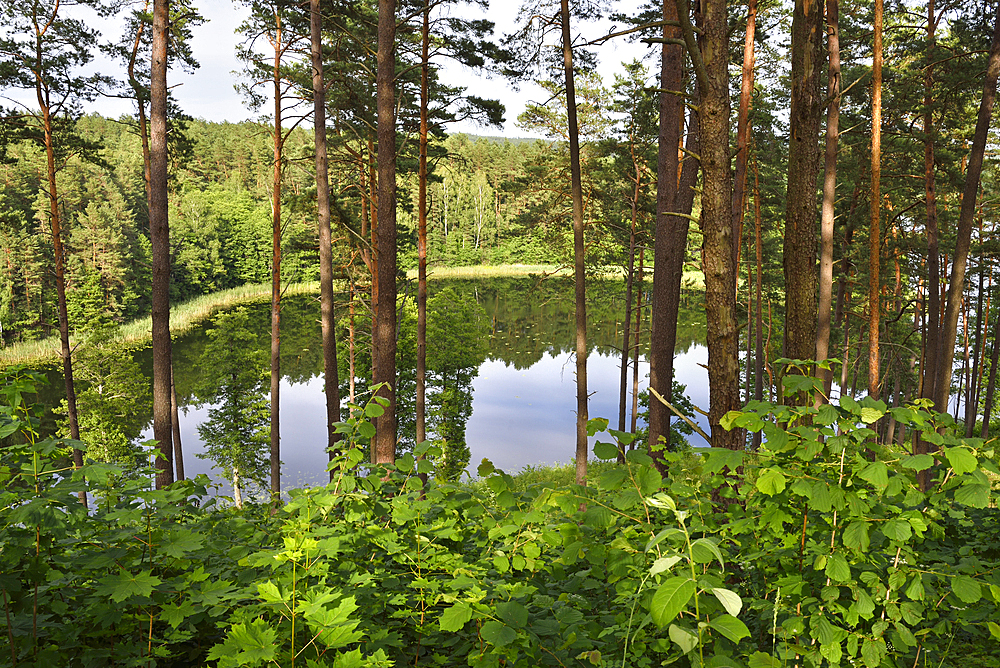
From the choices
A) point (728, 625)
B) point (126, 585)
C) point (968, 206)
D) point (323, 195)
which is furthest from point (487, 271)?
point (728, 625)

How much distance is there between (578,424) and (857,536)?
686 cm

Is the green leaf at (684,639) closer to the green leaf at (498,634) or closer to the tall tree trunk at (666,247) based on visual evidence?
the green leaf at (498,634)

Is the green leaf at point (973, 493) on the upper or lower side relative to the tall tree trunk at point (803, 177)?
lower

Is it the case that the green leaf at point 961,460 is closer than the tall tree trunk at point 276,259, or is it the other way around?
the green leaf at point 961,460

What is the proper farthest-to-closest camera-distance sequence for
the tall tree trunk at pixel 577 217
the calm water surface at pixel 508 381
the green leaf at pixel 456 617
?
the calm water surface at pixel 508 381, the tall tree trunk at pixel 577 217, the green leaf at pixel 456 617

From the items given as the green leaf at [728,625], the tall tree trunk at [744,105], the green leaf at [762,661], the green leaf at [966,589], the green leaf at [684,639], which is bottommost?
the green leaf at [762,661]

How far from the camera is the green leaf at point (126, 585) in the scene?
1827 millimetres

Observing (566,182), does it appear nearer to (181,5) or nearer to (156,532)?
(181,5)

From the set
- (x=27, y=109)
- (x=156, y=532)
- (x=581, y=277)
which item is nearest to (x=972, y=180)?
(x=581, y=277)

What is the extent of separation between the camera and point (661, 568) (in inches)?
43.4

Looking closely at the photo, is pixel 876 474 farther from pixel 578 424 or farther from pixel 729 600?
pixel 578 424

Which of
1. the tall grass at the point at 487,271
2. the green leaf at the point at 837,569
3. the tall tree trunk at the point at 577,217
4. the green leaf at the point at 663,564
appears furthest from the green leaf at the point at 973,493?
the tall grass at the point at 487,271

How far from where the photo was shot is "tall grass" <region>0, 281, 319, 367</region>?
2597 cm

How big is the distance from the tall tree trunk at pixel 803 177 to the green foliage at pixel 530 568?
9.59ft
